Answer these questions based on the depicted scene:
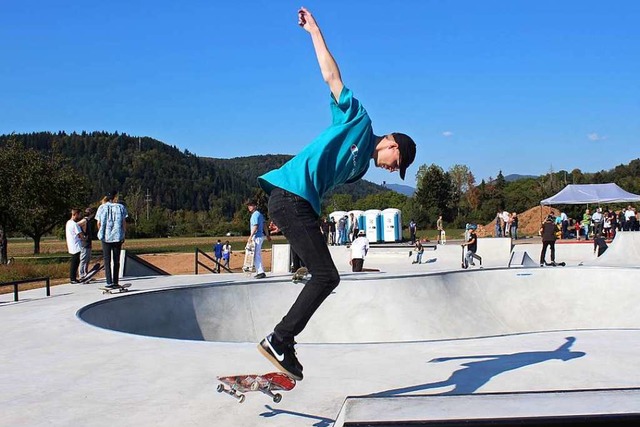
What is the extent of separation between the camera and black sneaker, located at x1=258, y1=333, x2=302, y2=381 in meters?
3.66

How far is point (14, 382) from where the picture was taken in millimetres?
4613

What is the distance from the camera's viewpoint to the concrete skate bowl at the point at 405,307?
9.62 m

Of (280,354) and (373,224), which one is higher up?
(373,224)

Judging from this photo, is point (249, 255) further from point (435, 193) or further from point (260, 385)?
point (435, 193)

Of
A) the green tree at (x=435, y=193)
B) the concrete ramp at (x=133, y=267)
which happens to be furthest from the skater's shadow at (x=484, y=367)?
the green tree at (x=435, y=193)

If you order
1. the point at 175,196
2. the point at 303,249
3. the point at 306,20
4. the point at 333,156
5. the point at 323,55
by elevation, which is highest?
the point at 175,196

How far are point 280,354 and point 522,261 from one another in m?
13.3

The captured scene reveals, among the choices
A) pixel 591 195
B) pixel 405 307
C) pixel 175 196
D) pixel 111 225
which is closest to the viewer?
pixel 405 307

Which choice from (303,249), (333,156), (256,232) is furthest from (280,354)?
(256,232)

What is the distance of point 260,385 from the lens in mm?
3711

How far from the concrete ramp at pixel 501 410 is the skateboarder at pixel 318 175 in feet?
3.13

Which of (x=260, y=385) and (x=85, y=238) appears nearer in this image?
(x=260, y=385)

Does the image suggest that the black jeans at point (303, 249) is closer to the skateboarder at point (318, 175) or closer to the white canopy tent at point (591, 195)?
the skateboarder at point (318, 175)

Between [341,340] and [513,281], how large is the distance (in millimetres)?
4753
